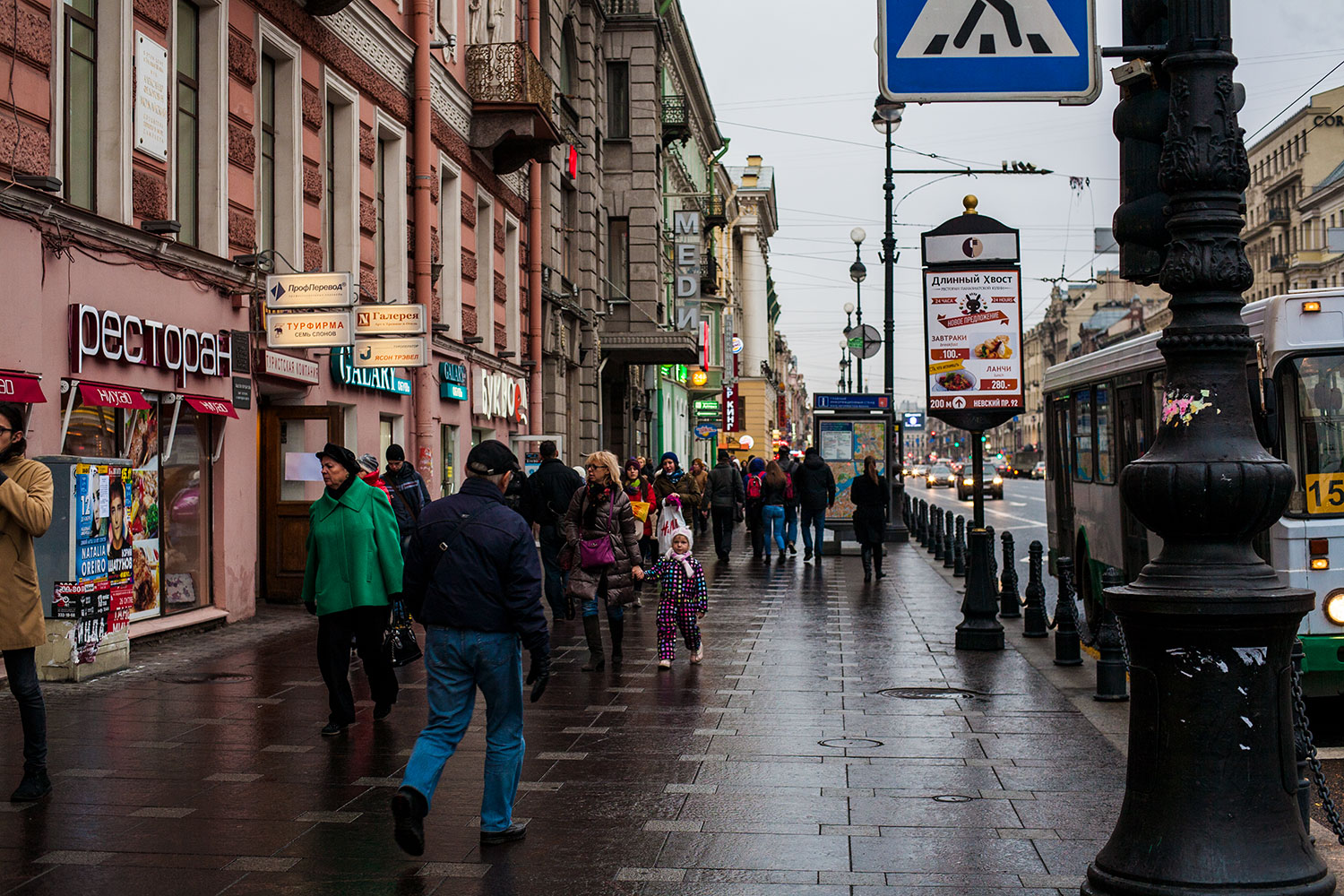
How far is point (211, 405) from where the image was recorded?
46.8 feet

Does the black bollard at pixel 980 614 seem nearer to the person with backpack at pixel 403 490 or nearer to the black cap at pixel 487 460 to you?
the person with backpack at pixel 403 490

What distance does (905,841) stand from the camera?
6.45 metres

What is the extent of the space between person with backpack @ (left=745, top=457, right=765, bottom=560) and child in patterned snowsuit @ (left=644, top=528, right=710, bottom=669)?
533 inches

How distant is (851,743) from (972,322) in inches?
242

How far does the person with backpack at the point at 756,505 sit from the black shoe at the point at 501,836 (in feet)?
64.6

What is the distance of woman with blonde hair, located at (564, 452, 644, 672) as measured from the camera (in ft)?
40.1

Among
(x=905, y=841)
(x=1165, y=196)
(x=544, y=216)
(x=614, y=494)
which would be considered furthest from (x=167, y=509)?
(x=544, y=216)

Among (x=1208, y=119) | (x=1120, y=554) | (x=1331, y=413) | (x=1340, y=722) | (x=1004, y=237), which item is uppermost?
(x=1004, y=237)

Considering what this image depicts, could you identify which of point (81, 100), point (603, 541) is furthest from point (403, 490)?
point (81, 100)

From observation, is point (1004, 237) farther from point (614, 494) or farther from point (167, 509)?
point (167, 509)

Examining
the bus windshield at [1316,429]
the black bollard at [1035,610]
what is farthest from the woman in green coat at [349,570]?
the black bollard at [1035,610]

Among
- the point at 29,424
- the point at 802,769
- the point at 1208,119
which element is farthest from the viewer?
the point at 29,424

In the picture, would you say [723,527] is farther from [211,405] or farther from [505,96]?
[211,405]

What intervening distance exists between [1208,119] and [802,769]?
170 inches
